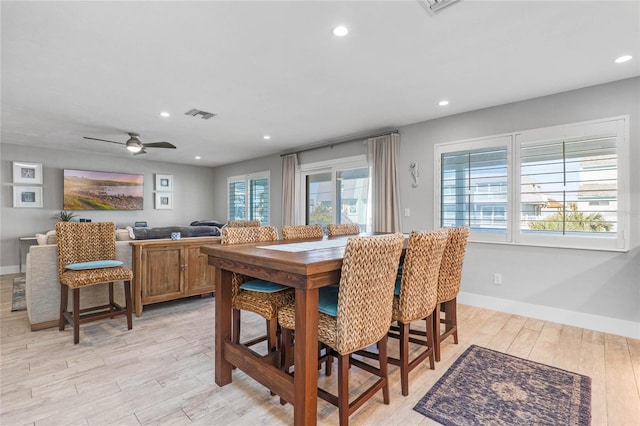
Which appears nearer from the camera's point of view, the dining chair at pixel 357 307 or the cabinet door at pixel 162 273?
the dining chair at pixel 357 307

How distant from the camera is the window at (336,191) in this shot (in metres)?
5.02

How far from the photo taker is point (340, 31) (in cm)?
211

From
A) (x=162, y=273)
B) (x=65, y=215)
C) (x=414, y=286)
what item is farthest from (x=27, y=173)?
(x=414, y=286)

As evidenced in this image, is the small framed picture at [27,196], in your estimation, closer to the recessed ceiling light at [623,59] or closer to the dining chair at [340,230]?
the dining chair at [340,230]

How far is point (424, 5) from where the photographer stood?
185 centimetres

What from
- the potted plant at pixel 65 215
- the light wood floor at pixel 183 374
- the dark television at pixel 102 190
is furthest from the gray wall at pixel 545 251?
the potted plant at pixel 65 215

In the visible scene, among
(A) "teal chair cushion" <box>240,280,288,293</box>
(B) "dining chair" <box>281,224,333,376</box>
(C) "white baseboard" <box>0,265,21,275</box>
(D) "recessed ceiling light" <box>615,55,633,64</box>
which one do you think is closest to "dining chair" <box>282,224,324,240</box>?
(B) "dining chair" <box>281,224,333,376</box>

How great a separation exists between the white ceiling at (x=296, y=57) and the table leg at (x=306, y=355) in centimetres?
180

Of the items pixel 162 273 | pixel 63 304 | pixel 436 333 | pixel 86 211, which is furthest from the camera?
pixel 86 211

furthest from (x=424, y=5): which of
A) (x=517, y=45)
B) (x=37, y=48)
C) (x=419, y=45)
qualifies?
(x=37, y=48)

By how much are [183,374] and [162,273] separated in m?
1.71

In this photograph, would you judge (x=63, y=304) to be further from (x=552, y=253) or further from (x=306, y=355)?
(x=552, y=253)

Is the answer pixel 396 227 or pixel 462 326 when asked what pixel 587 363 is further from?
pixel 396 227

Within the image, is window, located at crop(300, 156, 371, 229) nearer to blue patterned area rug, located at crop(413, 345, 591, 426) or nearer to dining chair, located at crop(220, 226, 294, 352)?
blue patterned area rug, located at crop(413, 345, 591, 426)
